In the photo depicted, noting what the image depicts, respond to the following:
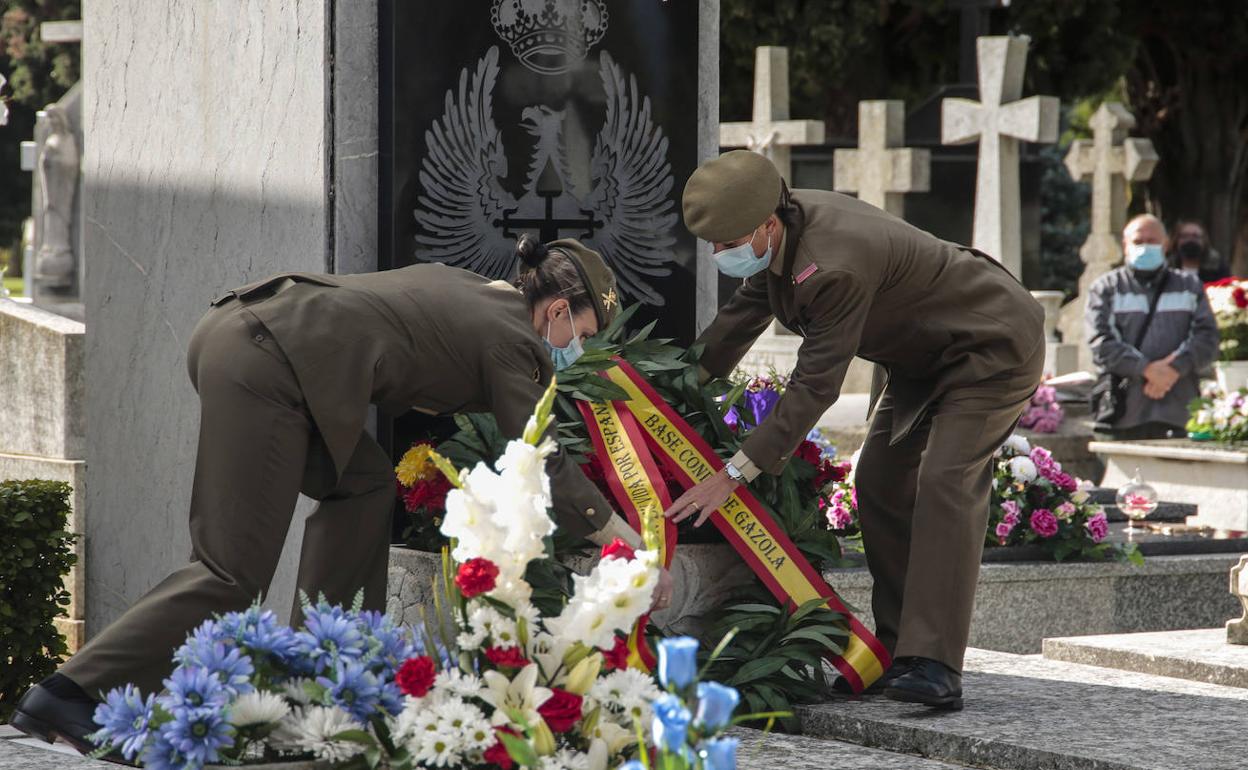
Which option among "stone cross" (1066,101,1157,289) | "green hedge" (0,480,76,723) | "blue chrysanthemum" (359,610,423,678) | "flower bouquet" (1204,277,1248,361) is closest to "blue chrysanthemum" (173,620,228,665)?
Answer: "blue chrysanthemum" (359,610,423,678)

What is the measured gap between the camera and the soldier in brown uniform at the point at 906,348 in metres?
4.88

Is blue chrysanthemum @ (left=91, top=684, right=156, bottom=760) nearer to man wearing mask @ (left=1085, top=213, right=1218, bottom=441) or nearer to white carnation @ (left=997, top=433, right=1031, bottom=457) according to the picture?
white carnation @ (left=997, top=433, right=1031, bottom=457)

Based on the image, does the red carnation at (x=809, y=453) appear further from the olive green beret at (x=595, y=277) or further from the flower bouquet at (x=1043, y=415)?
the flower bouquet at (x=1043, y=415)

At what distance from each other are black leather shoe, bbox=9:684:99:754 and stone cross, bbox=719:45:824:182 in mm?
11690

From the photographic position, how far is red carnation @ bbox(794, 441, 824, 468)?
5.59 meters

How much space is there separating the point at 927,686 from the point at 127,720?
2163 mm

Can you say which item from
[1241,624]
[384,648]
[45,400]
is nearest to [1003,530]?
[1241,624]

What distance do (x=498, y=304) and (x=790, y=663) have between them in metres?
1.35

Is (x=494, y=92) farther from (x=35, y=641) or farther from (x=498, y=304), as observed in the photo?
(x=35, y=641)

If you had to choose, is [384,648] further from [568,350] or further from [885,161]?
[885,161]

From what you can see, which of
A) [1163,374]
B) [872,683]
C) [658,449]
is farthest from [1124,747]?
[1163,374]

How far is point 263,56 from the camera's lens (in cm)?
591

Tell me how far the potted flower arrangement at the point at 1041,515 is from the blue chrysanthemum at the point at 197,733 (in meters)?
4.06

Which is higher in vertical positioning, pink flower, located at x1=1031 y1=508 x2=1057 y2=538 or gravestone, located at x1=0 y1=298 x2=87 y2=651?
gravestone, located at x1=0 y1=298 x2=87 y2=651
